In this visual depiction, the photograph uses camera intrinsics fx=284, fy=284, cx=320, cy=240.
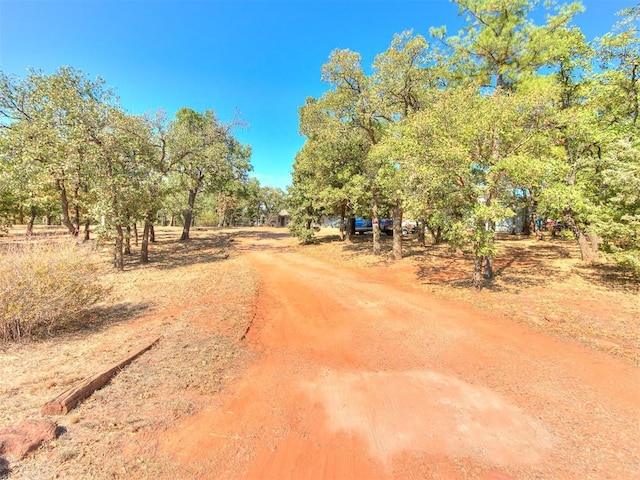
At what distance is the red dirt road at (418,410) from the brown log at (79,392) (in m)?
1.49

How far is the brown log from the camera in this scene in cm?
361

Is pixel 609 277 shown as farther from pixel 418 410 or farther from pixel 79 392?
pixel 79 392

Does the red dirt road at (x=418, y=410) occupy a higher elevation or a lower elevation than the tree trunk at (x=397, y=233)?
lower

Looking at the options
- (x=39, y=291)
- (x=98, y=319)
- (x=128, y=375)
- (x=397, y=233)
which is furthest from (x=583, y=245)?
(x=39, y=291)

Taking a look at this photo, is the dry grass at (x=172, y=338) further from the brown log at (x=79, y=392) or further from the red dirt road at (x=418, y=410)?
the red dirt road at (x=418, y=410)

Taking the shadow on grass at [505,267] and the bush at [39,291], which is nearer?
the bush at [39,291]

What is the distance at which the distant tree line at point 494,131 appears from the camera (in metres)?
8.69

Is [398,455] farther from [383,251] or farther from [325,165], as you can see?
[325,165]

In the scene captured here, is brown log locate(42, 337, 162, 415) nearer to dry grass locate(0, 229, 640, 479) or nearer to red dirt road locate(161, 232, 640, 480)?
dry grass locate(0, 229, 640, 479)

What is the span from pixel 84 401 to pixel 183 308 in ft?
14.5

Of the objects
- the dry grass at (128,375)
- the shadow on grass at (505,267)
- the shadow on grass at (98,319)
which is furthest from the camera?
the shadow on grass at (505,267)

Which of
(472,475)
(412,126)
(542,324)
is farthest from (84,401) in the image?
(412,126)

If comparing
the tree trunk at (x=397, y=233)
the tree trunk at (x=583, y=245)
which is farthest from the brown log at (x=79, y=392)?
the tree trunk at (x=583, y=245)

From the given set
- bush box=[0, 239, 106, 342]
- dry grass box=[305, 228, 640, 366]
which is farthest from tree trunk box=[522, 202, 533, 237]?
bush box=[0, 239, 106, 342]
